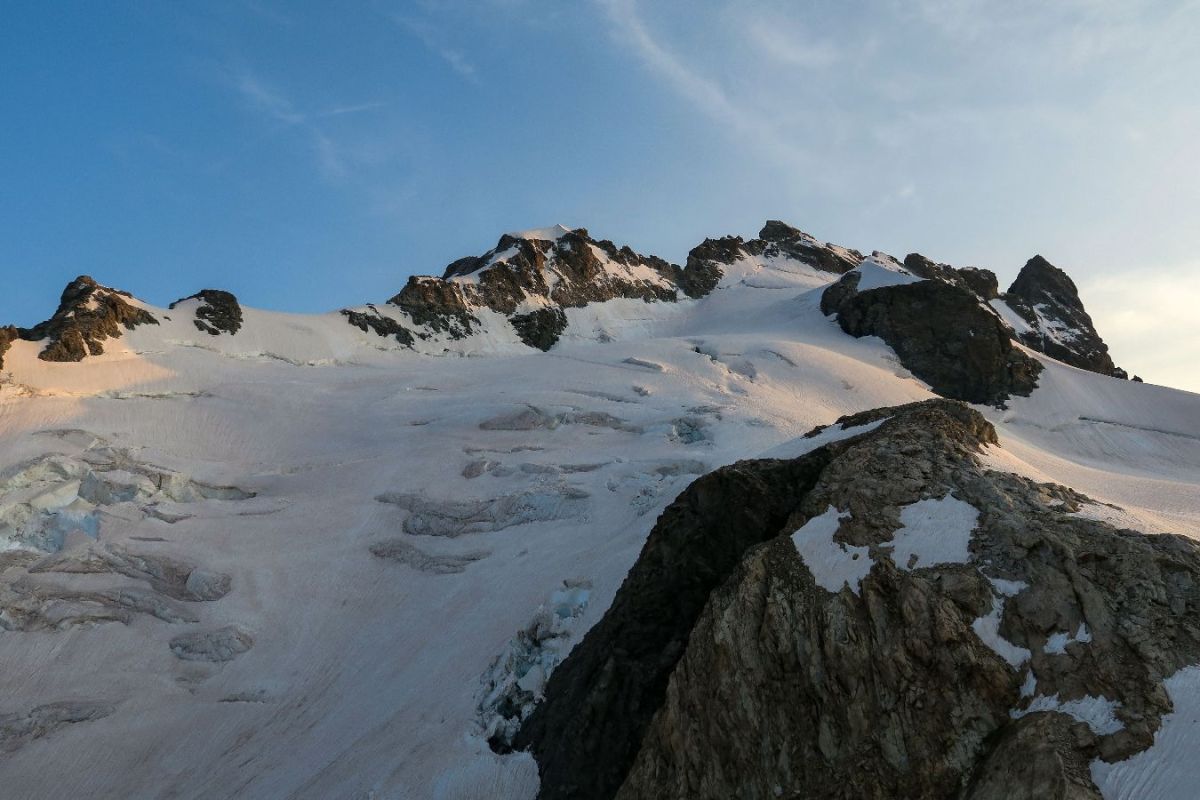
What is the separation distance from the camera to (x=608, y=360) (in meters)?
57.7

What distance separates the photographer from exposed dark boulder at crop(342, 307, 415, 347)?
6572 centimetres

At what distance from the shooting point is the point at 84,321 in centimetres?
4897

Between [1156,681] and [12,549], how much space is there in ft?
96.0

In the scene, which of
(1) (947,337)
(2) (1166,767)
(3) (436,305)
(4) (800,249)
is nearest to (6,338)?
(3) (436,305)

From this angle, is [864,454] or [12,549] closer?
[864,454]

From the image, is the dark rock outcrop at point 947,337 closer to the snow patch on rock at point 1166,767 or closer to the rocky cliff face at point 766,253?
the rocky cliff face at point 766,253

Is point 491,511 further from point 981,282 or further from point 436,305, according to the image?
point 981,282

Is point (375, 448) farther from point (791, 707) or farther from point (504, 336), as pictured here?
point (504, 336)

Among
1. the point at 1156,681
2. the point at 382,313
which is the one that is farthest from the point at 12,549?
the point at 382,313

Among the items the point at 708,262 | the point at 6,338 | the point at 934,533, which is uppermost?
the point at 708,262

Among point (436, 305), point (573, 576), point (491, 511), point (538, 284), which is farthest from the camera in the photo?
point (538, 284)

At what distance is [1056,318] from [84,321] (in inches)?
3458

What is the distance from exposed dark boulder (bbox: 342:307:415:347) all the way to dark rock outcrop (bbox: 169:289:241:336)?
8.60 m

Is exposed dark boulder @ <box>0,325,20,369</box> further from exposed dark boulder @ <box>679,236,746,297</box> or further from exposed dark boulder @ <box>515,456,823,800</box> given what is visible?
exposed dark boulder @ <box>679,236,746,297</box>
